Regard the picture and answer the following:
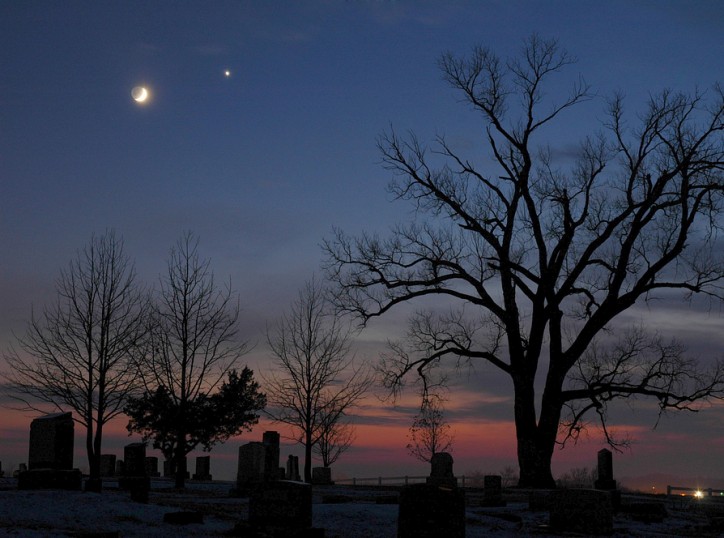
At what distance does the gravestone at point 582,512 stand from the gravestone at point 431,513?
4861mm

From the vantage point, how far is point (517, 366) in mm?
28141

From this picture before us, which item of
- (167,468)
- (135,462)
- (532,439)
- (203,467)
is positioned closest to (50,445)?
(135,462)

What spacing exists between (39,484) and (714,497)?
26.1 meters

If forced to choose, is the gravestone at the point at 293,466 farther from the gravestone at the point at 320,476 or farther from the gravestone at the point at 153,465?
the gravestone at the point at 153,465

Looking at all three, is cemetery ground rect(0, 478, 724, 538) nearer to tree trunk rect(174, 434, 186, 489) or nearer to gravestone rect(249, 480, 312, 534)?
gravestone rect(249, 480, 312, 534)

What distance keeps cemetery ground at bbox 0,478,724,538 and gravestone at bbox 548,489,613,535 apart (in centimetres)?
33

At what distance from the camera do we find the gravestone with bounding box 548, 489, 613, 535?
55.3 feet

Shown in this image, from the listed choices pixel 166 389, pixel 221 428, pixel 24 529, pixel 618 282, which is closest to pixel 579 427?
pixel 618 282

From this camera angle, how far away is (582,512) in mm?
16953

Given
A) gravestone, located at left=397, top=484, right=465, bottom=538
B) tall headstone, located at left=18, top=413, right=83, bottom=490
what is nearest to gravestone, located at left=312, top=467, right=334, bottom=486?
tall headstone, located at left=18, top=413, right=83, bottom=490

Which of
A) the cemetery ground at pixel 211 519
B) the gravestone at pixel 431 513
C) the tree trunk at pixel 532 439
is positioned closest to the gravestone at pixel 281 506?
the cemetery ground at pixel 211 519

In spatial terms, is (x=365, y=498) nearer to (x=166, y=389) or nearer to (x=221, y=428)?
(x=166, y=389)

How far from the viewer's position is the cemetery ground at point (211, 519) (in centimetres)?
1350

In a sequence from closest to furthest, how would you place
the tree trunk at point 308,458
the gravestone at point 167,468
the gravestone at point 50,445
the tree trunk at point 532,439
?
the gravestone at point 50,445
the tree trunk at point 532,439
the tree trunk at point 308,458
the gravestone at point 167,468
